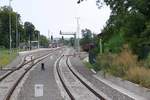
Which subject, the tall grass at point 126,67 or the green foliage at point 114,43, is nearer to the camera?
the tall grass at point 126,67

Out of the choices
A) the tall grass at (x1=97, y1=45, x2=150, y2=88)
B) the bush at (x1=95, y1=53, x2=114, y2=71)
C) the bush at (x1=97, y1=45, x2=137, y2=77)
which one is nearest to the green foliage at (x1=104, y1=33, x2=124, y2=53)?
the tall grass at (x1=97, y1=45, x2=150, y2=88)

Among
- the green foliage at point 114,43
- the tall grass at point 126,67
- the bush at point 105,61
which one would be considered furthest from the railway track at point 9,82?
the green foliage at point 114,43

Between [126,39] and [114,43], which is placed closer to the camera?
[126,39]

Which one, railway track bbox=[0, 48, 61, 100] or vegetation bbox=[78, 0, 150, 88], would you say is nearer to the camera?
railway track bbox=[0, 48, 61, 100]

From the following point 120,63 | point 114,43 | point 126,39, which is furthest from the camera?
point 114,43

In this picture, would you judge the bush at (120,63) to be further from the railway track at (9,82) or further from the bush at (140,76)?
the railway track at (9,82)

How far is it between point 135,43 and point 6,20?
12028 cm

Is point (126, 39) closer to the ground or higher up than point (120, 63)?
higher up

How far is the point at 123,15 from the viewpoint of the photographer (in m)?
51.6

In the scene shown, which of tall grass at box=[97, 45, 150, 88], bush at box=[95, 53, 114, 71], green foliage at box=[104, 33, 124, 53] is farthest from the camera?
green foliage at box=[104, 33, 124, 53]

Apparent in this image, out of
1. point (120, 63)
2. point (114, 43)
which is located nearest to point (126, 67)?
point (120, 63)

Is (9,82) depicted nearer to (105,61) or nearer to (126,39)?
(105,61)

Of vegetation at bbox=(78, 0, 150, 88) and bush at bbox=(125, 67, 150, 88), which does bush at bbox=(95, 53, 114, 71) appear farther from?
bush at bbox=(125, 67, 150, 88)

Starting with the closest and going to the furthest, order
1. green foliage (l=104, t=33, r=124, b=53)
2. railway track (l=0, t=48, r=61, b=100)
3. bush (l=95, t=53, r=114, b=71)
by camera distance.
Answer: railway track (l=0, t=48, r=61, b=100)
bush (l=95, t=53, r=114, b=71)
green foliage (l=104, t=33, r=124, b=53)
